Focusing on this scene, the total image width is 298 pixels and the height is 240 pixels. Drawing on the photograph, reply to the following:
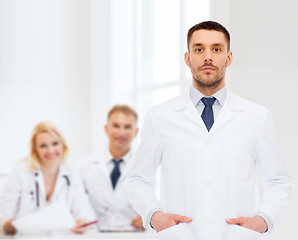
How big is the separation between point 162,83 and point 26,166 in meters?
1.16

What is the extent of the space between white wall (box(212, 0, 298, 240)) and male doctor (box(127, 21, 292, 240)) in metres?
0.97

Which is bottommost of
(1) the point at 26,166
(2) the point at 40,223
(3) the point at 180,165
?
(2) the point at 40,223

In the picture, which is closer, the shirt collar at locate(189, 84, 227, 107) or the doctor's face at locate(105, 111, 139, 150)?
the shirt collar at locate(189, 84, 227, 107)

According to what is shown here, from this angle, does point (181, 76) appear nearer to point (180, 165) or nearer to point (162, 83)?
point (162, 83)

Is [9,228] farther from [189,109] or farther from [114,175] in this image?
[189,109]

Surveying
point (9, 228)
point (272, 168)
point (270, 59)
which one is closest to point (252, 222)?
point (272, 168)

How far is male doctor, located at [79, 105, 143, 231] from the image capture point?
144 inches

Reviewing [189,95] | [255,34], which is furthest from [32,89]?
[189,95]

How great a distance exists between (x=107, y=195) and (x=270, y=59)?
1654 millimetres

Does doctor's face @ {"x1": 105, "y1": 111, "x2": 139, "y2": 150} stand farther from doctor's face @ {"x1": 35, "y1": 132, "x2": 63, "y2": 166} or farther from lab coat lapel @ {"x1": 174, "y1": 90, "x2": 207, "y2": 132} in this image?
lab coat lapel @ {"x1": 174, "y1": 90, "x2": 207, "y2": 132}

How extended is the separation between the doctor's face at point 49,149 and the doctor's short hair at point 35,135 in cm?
2

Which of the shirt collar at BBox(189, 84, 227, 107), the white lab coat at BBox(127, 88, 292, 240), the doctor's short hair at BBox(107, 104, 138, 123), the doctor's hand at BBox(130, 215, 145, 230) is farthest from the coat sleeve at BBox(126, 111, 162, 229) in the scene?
the doctor's short hair at BBox(107, 104, 138, 123)

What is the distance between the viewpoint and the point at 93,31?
4.04m

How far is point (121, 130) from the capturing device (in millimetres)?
3771
